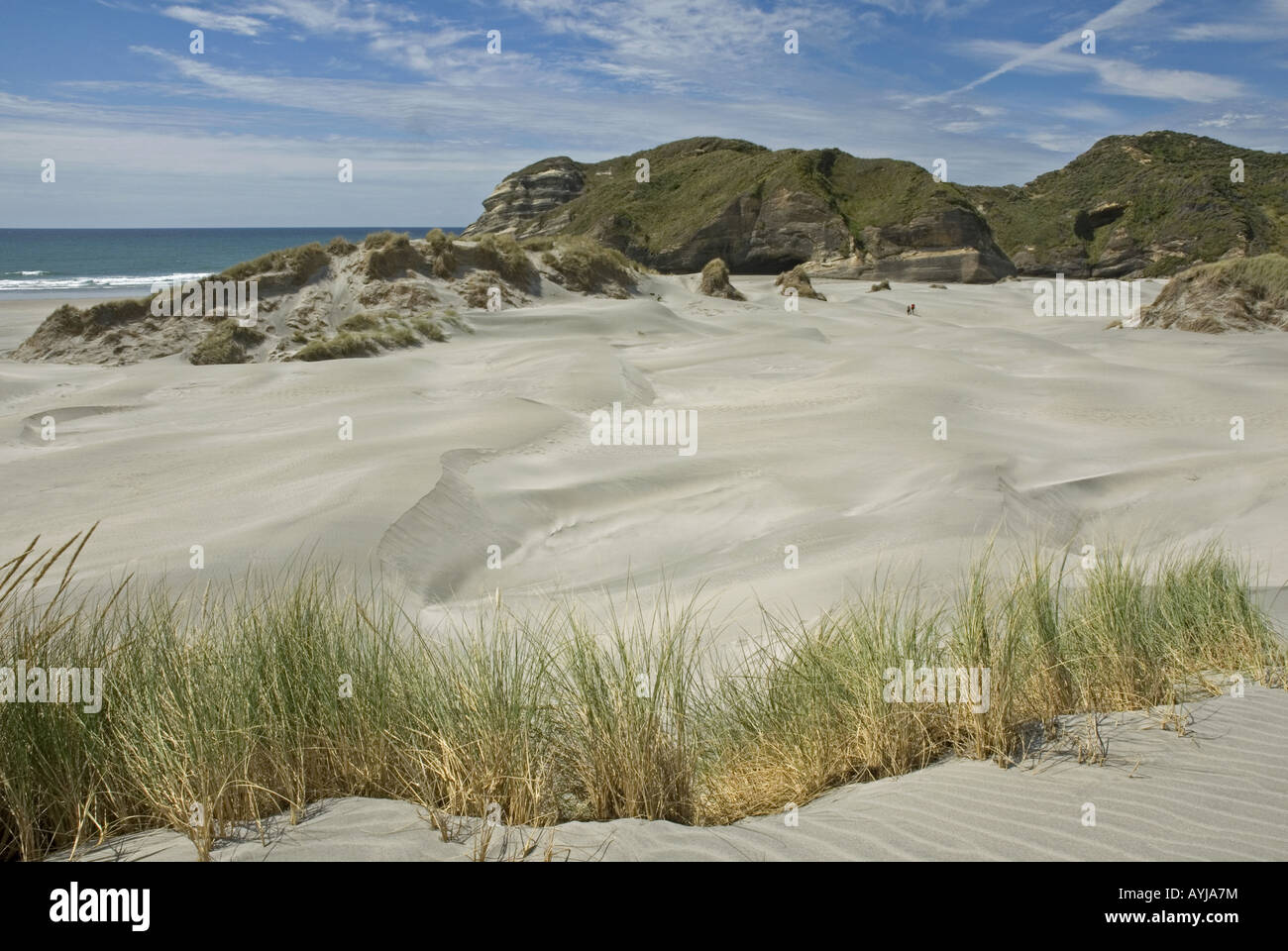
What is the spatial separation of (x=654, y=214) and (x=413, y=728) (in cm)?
4573

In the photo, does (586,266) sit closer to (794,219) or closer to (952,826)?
(794,219)

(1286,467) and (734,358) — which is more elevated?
(734,358)

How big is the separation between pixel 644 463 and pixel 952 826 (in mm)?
7494

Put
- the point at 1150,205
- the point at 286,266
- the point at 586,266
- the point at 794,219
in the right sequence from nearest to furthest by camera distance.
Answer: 1. the point at 286,266
2. the point at 586,266
3. the point at 794,219
4. the point at 1150,205

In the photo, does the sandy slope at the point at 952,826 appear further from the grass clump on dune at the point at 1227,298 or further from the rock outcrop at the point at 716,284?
the rock outcrop at the point at 716,284

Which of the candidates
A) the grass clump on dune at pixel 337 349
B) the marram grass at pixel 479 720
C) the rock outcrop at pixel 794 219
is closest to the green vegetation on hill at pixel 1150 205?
the rock outcrop at pixel 794 219

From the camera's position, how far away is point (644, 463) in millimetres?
10242

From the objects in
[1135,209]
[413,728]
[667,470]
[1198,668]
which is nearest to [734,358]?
[667,470]

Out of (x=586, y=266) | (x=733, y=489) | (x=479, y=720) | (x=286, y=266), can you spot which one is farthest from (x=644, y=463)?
(x=586, y=266)

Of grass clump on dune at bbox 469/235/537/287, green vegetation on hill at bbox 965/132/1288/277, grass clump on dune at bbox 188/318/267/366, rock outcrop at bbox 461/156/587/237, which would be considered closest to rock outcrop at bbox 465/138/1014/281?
rock outcrop at bbox 461/156/587/237

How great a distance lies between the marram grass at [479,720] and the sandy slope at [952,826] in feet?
0.45

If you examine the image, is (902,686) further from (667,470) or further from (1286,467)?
(1286,467)

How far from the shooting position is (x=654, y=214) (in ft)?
153

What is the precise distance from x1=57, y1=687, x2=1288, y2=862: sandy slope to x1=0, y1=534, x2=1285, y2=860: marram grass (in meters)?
0.14
